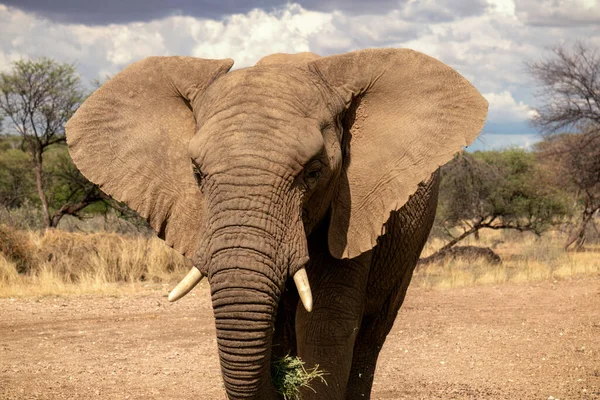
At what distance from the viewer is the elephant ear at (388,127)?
14.2ft

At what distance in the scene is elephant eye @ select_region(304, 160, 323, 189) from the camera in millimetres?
3885

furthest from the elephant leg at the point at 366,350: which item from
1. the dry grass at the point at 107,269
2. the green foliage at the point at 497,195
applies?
the green foliage at the point at 497,195

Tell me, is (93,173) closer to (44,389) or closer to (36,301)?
(44,389)

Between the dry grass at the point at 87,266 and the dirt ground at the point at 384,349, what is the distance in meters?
0.80

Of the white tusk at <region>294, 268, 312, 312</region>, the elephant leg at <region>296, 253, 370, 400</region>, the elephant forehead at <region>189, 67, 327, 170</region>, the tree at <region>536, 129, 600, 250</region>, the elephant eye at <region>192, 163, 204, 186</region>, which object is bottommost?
the elephant leg at <region>296, 253, 370, 400</region>

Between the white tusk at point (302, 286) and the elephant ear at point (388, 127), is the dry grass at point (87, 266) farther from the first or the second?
the white tusk at point (302, 286)

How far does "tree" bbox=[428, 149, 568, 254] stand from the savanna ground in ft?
A: 20.3

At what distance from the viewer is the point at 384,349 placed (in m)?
9.68

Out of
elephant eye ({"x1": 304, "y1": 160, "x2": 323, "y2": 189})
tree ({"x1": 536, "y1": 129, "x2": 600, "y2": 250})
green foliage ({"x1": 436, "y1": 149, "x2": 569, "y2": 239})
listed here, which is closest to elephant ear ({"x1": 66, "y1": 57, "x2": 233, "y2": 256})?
elephant eye ({"x1": 304, "y1": 160, "x2": 323, "y2": 189})

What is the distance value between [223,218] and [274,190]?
0.27 metres

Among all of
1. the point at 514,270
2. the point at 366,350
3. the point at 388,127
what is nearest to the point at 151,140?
the point at 388,127

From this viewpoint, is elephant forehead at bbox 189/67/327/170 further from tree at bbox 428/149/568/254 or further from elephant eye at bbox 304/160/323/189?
tree at bbox 428/149/568/254

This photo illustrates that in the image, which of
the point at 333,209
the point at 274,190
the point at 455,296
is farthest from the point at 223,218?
the point at 455,296

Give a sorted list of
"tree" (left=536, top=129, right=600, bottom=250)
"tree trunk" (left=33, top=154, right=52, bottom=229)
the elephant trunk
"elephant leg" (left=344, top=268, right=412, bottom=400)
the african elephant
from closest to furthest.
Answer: the elephant trunk
the african elephant
"elephant leg" (left=344, top=268, right=412, bottom=400)
"tree trunk" (left=33, top=154, right=52, bottom=229)
"tree" (left=536, top=129, right=600, bottom=250)
